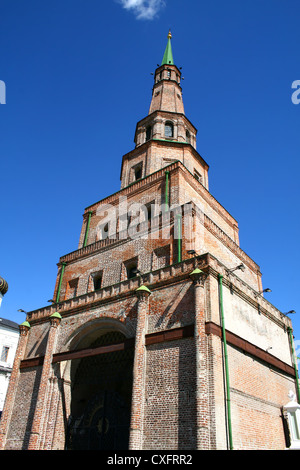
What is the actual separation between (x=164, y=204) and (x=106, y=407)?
447 inches

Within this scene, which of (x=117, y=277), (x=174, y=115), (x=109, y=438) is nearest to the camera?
(x=109, y=438)

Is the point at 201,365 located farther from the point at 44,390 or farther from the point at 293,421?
the point at 44,390

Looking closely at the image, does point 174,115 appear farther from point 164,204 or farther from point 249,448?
point 249,448

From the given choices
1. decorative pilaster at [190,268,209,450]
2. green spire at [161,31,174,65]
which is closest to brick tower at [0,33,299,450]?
decorative pilaster at [190,268,209,450]

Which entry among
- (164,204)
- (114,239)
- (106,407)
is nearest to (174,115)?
(164,204)

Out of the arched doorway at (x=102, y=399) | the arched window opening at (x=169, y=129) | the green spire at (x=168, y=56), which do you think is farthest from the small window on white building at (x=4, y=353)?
the green spire at (x=168, y=56)

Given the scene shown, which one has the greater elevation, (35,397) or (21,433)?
(35,397)

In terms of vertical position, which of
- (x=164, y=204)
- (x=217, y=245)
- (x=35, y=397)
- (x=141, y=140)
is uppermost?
(x=141, y=140)

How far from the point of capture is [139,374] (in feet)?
45.8

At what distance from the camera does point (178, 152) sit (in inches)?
1033

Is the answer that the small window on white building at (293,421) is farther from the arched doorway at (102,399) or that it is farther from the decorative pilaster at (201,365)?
the arched doorway at (102,399)

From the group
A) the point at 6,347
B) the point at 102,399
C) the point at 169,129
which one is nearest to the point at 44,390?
the point at 102,399

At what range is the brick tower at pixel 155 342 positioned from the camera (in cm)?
1296

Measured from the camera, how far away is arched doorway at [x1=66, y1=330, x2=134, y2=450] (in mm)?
15641
